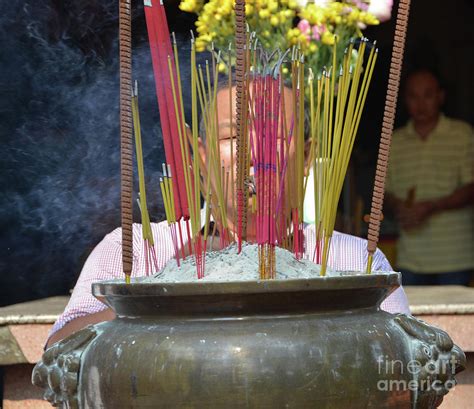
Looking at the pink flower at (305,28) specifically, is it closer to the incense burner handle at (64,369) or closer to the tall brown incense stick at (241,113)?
the tall brown incense stick at (241,113)

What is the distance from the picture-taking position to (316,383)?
1.29 metres

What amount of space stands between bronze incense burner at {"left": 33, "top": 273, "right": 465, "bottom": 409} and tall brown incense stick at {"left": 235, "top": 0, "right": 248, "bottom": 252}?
18cm

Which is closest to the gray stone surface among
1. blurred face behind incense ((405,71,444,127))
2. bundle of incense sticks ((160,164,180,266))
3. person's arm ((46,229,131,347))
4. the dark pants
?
person's arm ((46,229,131,347))

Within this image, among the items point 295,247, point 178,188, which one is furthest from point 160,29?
point 295,247

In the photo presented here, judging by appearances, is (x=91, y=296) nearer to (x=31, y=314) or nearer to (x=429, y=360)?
(x=31, y=314)

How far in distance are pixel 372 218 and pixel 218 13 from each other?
143 cm

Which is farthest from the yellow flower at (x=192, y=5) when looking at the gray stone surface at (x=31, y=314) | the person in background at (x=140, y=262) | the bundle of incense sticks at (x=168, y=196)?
the bundle of incense sticks at (x=168, y=196)

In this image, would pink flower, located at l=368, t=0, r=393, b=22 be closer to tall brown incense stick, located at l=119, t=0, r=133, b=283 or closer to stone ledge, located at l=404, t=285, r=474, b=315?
stone ledge, located at l=404, t=285, r=474, b=315

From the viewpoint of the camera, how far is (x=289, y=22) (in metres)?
2.88

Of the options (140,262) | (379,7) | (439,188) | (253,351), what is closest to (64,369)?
(253,351)

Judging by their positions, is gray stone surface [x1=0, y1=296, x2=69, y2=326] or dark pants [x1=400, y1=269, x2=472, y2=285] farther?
dark pants [x1=400, y1=269, x2=472, y2=285]

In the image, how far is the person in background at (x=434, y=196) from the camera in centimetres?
418

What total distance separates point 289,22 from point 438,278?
1703 mm

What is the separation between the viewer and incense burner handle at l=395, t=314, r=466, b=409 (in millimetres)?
1409
